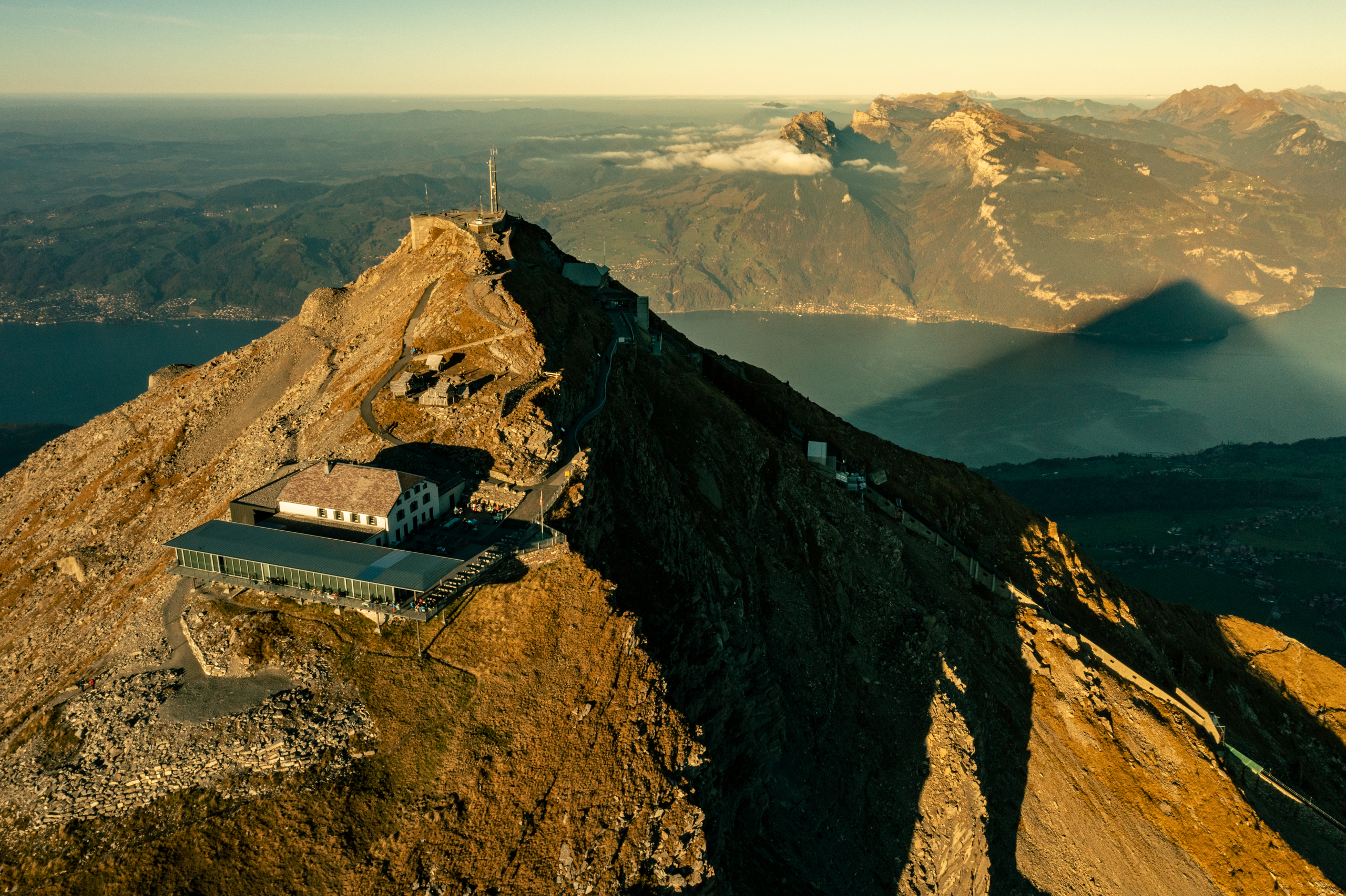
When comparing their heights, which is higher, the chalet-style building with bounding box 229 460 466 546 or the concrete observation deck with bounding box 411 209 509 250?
the concrete observation deck with bounding box 411 209 509 250

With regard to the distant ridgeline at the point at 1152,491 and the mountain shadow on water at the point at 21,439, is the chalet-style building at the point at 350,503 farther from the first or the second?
the distant ridgeline at the point at 1152,491

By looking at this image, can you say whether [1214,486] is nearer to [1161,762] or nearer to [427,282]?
[1161,762]

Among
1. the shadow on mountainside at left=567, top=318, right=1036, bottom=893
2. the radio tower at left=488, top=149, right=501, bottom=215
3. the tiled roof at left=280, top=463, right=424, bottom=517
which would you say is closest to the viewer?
the tiled roof at left=280, top=463, right=424, bottom=517

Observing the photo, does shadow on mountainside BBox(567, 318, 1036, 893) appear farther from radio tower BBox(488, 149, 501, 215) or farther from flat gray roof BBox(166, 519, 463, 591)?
radio tower BBox(488, 149, 501, 215)

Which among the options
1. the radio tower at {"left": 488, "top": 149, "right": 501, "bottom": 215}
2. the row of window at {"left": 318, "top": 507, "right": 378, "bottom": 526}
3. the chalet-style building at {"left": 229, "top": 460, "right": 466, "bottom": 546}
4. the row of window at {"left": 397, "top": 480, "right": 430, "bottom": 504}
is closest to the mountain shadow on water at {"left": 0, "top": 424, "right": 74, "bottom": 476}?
the radio tower at {"left": 488, "top": 149, "right": 501, "bottom": 215}

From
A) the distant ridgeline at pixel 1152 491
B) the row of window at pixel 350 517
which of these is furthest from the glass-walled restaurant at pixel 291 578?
the distant ridgeline at pixel 1152 491
